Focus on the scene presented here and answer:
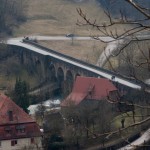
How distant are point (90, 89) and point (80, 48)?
2098 centimetres

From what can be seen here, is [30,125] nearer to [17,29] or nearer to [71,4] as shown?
[17,29]

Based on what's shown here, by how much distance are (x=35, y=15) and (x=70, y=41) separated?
1146 cm

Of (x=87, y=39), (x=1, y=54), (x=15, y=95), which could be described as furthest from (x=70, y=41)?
(x=15, y=95)

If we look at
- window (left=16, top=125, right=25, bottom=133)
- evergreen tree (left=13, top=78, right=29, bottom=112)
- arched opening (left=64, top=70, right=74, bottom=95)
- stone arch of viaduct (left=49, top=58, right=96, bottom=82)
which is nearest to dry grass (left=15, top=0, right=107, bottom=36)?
stone arch of viaduct (left=49, top=58, right=96, bottom=82)

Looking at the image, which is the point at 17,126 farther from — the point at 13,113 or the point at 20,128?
the point at 13,113

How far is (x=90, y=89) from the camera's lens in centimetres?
3588

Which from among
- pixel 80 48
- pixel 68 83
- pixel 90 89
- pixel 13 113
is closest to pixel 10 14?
pixel 80 48

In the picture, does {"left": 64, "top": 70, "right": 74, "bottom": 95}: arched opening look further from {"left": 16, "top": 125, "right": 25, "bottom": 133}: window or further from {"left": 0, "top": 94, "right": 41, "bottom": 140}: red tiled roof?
{"left": 16, "top": 125, "right": 25, "bottom": 133}: window

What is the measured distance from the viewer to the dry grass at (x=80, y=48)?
53438 mm

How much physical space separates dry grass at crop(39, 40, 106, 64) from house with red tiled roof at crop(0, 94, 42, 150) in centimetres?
2504

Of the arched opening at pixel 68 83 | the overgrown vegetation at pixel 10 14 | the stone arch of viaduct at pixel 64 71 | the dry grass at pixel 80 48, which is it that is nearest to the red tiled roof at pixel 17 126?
the arched opening at pixel 68 83

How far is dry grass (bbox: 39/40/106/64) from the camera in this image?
5344 centimetres

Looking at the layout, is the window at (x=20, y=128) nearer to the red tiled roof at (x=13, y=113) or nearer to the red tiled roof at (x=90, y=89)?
the red tiled roof at (x=13, y=113)

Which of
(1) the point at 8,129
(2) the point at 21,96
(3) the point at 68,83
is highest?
(3) the point at 68,83
